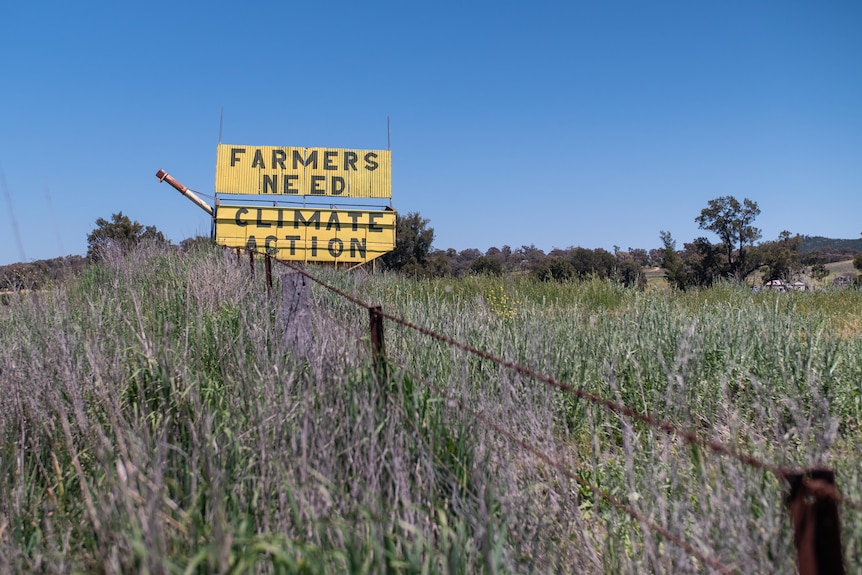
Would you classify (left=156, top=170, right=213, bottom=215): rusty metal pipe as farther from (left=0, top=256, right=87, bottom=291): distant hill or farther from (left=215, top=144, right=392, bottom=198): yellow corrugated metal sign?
(left=0, top=256, right=87, bottom=291): distant hill

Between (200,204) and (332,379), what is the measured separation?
17.3 metres

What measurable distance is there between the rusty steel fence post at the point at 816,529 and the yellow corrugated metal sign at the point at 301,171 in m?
18.8

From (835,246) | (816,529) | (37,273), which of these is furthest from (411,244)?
(835,246)

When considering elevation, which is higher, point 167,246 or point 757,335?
point 167,246

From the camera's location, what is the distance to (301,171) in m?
19.8

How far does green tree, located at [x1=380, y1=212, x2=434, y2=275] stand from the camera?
5300 cm

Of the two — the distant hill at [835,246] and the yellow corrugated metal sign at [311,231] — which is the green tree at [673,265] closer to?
the yellow corrugated metal sign at [311,231]

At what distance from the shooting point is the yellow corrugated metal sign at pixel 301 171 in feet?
64.3

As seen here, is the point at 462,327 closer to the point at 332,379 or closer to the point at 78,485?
the point at 332,379

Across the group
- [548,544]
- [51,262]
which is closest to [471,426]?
[548,544]

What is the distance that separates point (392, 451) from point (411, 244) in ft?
171

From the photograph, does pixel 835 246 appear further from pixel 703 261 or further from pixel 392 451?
pixel 392 451

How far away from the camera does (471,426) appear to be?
11.7 feet

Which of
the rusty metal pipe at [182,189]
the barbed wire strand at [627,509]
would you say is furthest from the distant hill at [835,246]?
the barbed wire strand at [627,509]
